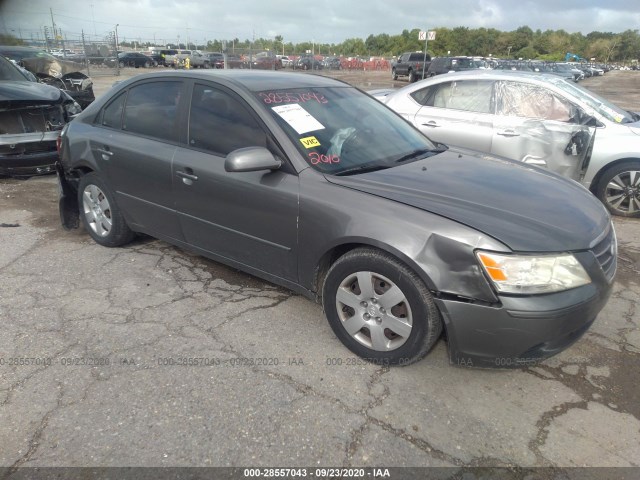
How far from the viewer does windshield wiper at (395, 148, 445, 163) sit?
3.28 m

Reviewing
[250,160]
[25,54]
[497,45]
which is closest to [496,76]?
[250,160]

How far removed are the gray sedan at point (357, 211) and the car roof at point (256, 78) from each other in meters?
0.02

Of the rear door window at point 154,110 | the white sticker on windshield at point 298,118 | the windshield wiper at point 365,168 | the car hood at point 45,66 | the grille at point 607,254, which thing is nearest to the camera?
the grille at point 607,254

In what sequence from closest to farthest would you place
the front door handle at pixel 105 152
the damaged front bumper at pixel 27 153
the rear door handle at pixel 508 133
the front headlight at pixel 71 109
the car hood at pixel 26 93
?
1. the front door handle at pixel 105 152
2. the rear door handle at pixel 508 133
3. the damaged front bumper at pixel 27 153
4. the car hood at pixel 26 93
5. the front headlight at pixel 71 109

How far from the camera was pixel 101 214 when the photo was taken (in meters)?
4.27

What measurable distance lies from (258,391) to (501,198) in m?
1.72

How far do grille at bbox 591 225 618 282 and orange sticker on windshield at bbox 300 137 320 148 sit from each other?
5.52 feet

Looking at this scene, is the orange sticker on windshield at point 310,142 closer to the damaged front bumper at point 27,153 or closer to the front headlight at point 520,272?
the front headlight at point 520,272

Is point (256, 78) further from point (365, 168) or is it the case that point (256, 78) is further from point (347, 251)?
point (347, 251)

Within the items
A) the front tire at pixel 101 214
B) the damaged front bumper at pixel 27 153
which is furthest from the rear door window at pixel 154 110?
the damaged front bumper at pixel 27 153

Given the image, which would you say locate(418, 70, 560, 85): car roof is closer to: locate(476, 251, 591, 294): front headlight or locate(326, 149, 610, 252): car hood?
locate(326, 149, 610, 252): car hood

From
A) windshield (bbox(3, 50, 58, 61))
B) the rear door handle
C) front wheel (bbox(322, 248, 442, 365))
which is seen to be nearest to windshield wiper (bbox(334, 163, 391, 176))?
front wheel (bbox(322, 248, 442, 365))

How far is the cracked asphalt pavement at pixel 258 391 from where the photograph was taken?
7.04ft

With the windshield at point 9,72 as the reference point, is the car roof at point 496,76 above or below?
above
